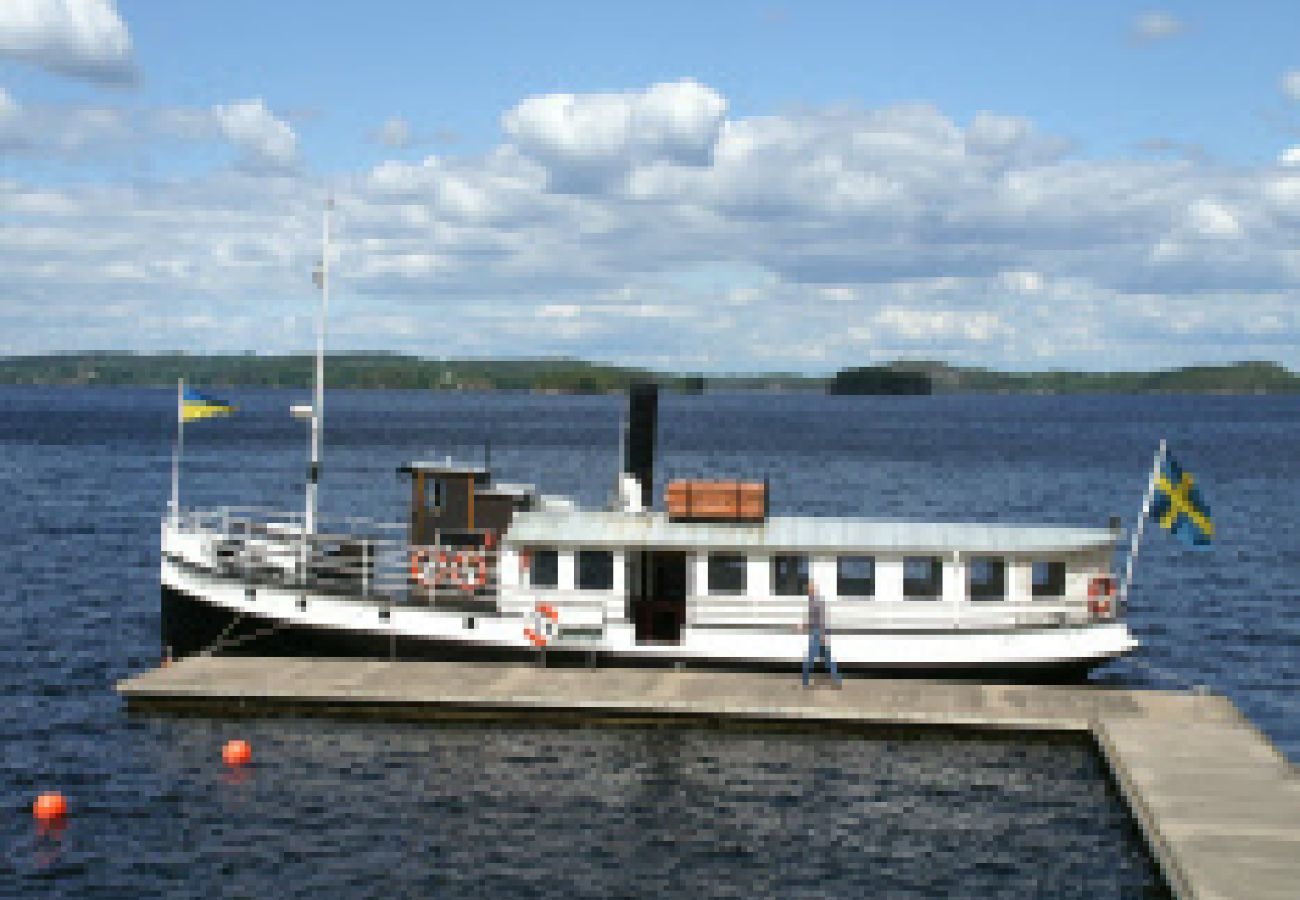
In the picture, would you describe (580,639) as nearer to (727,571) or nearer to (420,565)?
(727,571)

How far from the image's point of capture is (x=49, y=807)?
2338 centimetres

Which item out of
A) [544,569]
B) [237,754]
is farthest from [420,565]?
[237,754]

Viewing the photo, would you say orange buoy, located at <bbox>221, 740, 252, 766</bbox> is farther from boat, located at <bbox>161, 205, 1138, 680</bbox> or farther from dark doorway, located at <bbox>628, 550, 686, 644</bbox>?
dark doorway, located at <bbox>628, 550, 686, 644</bbox>

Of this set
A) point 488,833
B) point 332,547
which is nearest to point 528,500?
point 332,547

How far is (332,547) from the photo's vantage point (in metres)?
36.3

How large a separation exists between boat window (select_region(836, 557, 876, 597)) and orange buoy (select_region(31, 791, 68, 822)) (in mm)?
15176

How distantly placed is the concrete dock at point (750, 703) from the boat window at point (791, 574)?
180 centimetres

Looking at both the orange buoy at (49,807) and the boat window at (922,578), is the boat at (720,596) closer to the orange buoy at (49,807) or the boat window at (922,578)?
the boat window at (922,578)

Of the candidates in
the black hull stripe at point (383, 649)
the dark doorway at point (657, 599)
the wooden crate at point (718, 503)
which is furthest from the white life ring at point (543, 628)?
the wooden crate at point (718, 503)

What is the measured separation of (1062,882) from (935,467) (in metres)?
98.3

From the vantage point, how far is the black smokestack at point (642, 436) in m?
33.9

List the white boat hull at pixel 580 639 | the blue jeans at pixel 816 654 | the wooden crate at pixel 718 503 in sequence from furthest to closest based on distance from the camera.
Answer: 1. the wooden crate at pixel 718 503
2. the white boat hull at pixel 580 639
3. the blue jeans at pixel 816 654

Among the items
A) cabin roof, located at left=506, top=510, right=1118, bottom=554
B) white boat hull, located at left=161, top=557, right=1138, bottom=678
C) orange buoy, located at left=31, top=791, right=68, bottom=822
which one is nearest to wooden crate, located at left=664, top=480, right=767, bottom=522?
cabin roof, located at left=506, top=510, right=1118, bottom=554

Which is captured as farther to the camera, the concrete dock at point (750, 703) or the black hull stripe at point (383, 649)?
the black hull stripe at point (383, 649)
